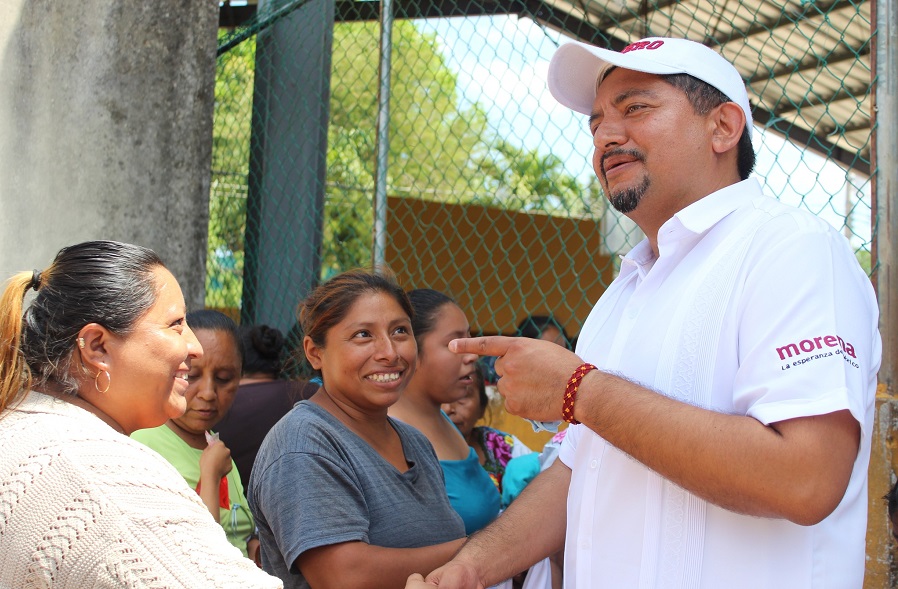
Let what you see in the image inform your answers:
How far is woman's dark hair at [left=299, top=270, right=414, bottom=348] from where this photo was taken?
2625mm

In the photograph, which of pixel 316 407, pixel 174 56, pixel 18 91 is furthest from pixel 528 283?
pixel 316 407

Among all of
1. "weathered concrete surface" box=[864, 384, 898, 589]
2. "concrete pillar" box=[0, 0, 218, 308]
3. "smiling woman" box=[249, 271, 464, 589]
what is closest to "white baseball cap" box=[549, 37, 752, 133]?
"smiling woman" box=[249, 271, 464, 589]

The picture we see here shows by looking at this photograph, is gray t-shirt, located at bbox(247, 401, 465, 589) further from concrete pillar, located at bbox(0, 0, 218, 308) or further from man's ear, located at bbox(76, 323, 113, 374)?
concrete pillar, located at bbox(0, 0, 218, 308)

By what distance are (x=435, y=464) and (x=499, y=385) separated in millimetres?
961

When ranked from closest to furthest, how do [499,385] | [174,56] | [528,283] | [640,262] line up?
[499,385]
[640,262]
[174,56]
[528,283]

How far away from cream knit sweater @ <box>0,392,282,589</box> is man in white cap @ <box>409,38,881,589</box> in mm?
558

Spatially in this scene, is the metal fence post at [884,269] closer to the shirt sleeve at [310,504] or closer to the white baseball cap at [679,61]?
the white baseball cap at [679,61]

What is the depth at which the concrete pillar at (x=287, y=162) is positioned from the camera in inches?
191

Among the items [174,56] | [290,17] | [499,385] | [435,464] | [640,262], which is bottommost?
[435,464]

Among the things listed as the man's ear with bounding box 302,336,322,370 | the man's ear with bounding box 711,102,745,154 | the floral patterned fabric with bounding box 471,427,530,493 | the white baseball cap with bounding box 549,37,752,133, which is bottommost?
the floral patterned fabric with bounding box 471,427,530,493

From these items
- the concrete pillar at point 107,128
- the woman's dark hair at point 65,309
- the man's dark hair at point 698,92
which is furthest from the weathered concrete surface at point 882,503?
the concrete pillar at point 107,128

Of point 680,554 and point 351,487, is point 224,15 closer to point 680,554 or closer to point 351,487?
point 351,487

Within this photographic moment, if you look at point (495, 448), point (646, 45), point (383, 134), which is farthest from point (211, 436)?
point (646, 45)

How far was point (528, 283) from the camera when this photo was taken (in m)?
7.50
